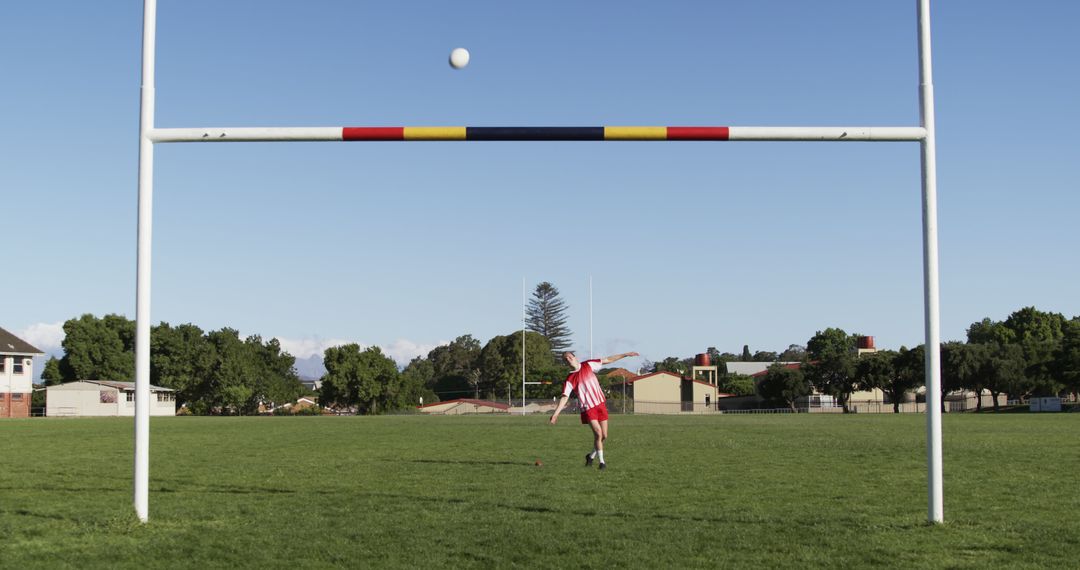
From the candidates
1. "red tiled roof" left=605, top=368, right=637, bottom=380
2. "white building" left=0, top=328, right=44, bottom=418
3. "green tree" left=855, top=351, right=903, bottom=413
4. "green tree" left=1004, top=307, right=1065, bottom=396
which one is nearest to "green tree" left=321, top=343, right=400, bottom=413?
"white building" left=0, top=328, right=44, bottom=418

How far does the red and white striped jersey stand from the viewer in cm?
1519

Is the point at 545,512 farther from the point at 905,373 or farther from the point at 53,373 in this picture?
the point at 53,373

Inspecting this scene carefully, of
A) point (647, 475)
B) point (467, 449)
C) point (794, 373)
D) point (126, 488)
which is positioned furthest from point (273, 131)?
point (794, 373)

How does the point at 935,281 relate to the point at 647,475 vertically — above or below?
above

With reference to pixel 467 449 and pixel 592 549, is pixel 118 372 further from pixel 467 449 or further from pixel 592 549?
pixel 592 549

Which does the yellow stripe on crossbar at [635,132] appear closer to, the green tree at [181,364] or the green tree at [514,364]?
the green tree at [181,364]

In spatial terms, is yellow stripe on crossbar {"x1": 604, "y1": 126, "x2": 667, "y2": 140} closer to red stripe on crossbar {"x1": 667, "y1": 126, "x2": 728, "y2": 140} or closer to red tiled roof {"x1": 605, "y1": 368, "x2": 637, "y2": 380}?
red stripe on crossbar {"x1": 667, "y1": 126, "x2": 728, "y2": 140}

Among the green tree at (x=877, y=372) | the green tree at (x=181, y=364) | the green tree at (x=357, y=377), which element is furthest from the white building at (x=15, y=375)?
the green tree at (x=877, y=372)

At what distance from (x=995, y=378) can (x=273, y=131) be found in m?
88.3

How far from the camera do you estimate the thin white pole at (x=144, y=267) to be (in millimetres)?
8931

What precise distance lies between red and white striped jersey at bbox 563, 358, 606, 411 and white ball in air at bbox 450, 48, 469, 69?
19.8 ft

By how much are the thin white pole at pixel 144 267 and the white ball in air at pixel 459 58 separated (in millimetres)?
3095

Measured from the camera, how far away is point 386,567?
6.90 m

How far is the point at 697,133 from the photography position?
9094 mm
